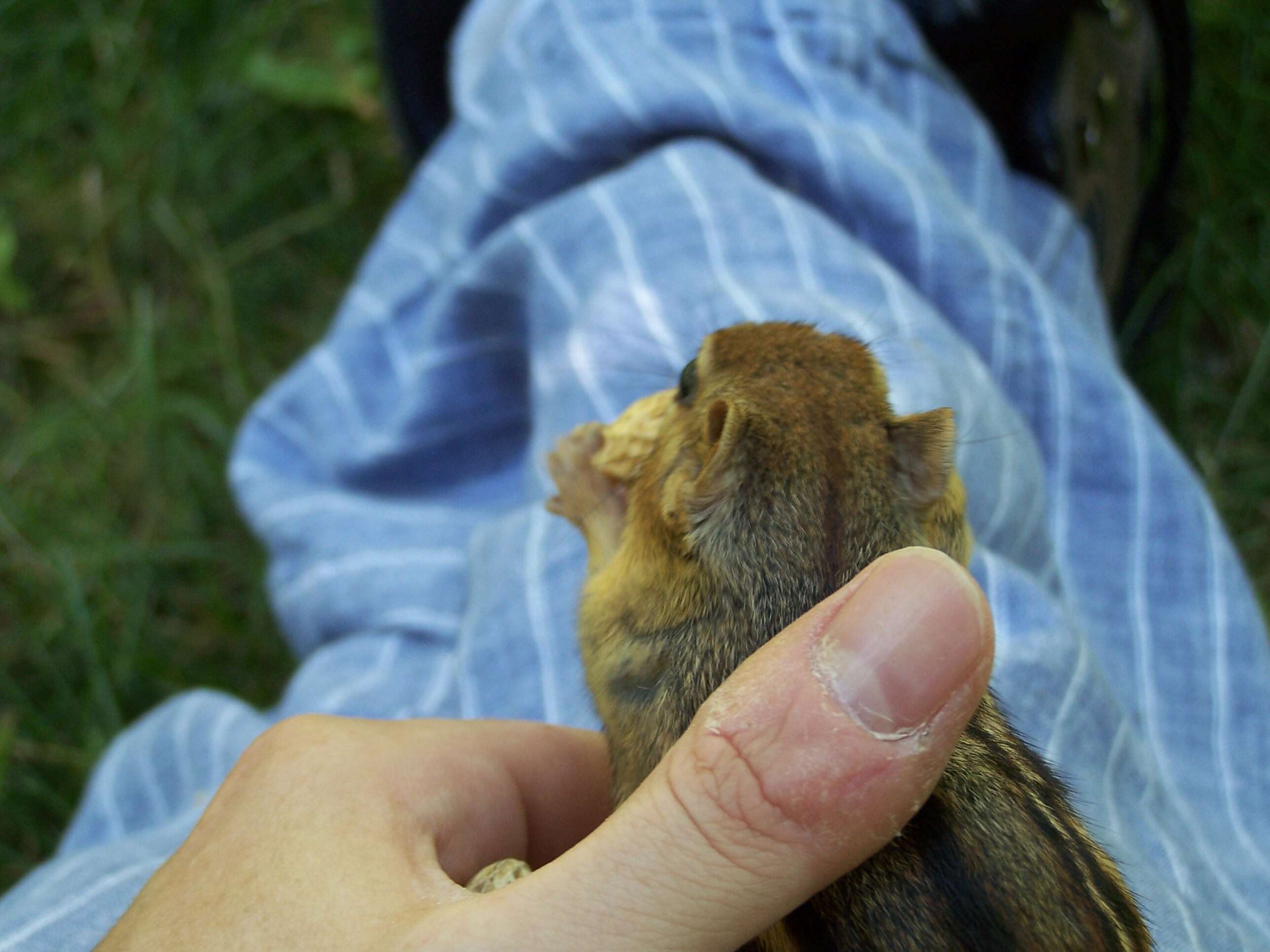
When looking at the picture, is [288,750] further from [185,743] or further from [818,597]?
[185,743]

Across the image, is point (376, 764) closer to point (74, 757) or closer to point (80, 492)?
point (74, 757)

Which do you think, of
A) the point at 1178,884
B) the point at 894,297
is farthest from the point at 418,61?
the point at 1178,884

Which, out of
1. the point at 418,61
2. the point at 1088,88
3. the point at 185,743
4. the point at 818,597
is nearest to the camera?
the point at 818,597

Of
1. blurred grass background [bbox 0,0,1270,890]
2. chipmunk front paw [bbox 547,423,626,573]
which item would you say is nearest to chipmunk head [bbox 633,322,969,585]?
chipmunk front paw [bbox 547,423,626,573]

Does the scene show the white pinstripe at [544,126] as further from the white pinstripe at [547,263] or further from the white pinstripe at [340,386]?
the white pinstripe at [340,386]

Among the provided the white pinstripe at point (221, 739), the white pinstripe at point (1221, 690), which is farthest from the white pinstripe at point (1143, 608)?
the white pinstripe at point (221, 739)

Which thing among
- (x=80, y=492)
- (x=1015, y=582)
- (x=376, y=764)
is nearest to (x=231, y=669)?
(x=80, y=492)
